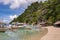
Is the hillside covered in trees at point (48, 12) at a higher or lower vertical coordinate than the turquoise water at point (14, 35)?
higher

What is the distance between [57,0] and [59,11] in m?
6.03

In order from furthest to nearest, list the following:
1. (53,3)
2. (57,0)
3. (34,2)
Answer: (34,2), (53,3), (57,0)

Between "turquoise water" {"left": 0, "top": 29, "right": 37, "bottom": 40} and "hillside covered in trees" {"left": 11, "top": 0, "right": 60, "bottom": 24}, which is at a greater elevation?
"hillside covered in trees" {"left": 11, "top": 0, "right": 60, "bottom": 24}

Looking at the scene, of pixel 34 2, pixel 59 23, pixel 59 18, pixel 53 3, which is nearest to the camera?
pixel 59 23

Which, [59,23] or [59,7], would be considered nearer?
[59,23]

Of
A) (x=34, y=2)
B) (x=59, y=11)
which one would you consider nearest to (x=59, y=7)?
(x=59, y=11)

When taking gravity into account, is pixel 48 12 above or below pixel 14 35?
above

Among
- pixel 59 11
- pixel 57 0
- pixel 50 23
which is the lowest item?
pixel 50 23

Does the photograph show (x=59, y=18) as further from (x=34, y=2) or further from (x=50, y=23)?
(x=34, y=2)

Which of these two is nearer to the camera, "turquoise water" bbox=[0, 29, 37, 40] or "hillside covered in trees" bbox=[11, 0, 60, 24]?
"turquoise water" bbox=[0, 29, 37, 40]

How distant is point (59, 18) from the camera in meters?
46.3

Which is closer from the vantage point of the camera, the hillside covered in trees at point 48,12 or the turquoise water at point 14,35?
the turquoise water at point 14,35

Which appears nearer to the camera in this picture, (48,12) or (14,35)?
(14,35)

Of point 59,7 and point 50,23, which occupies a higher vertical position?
point 59,7
